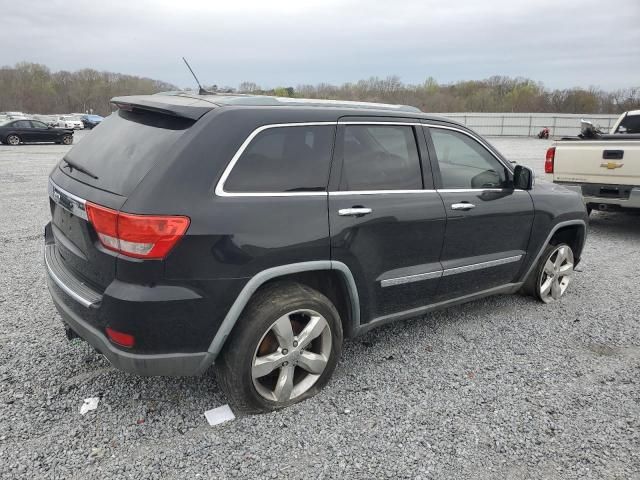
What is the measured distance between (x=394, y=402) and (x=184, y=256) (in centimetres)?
161

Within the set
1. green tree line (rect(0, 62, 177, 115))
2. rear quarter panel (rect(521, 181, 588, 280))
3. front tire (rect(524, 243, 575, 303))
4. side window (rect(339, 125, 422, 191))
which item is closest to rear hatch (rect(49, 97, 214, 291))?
side window (rect(339, 125, 422, 191))

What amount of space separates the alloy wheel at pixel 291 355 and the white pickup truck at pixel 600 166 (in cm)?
533

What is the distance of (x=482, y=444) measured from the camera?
271 cm

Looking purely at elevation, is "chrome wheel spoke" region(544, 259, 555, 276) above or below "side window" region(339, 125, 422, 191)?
below

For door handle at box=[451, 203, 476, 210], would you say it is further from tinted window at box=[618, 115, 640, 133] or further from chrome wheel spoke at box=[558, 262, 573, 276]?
tinted window at box=[618, 115, 640, 133]

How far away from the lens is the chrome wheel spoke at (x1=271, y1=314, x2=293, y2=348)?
A: 2777 mm

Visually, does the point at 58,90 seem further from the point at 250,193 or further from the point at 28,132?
the point at 250,193

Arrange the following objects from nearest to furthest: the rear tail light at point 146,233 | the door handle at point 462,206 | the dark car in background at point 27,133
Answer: the rear tail light at point 146,233 → the door handle at point 462,206 → the dark car in background at point 27,133

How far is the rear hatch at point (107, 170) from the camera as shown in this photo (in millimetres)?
2535

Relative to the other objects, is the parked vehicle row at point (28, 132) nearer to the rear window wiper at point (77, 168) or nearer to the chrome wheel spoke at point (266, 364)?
the rear window wiper at point (77, 168)

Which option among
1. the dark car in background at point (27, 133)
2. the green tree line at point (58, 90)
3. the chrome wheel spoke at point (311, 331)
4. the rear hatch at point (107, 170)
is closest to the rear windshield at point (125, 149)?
the rear hatch at point (107, 170)

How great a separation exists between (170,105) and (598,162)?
6.48 metres

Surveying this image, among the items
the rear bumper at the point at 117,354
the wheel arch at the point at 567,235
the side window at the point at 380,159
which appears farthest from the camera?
the wheel arch at the point at 567,235

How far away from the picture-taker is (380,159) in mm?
3270
